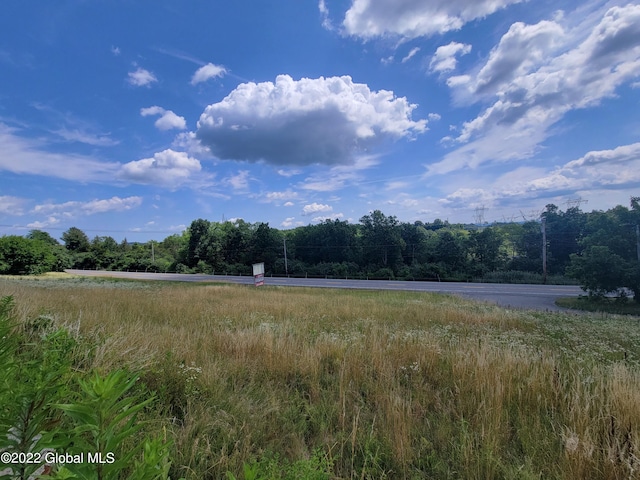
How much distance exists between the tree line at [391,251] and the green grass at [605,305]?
641mm

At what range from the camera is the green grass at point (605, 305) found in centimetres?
1825

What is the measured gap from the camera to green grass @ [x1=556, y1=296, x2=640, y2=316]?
18.2 m

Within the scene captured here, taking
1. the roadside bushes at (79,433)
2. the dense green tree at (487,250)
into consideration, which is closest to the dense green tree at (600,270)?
the dense green tree at (487,250)

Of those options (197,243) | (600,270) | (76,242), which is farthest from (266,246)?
(76,242)

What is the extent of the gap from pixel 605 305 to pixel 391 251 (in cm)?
2750

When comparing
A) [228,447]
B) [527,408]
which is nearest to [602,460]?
[527,408]

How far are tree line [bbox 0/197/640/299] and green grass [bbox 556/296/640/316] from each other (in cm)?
64

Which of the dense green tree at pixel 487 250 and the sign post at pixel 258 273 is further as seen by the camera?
the dense green tree at pixel 487 250

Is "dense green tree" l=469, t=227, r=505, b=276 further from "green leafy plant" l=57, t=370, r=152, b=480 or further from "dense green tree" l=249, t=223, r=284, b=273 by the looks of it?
"green leafy plant" l=57, t=370, r=152, b=480

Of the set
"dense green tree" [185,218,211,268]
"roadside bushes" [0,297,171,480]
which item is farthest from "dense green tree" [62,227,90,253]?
"roadside bushes" [0,297,171,480]

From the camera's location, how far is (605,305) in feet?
63.1

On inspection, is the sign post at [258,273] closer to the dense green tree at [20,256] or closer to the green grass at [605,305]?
the green grass at [605,305]

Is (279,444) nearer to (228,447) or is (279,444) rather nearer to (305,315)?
(228,447)

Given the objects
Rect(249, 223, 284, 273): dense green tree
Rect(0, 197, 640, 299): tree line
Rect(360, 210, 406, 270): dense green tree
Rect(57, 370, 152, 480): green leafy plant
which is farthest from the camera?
Rect(249, 223, 284, 273): dense green tree
